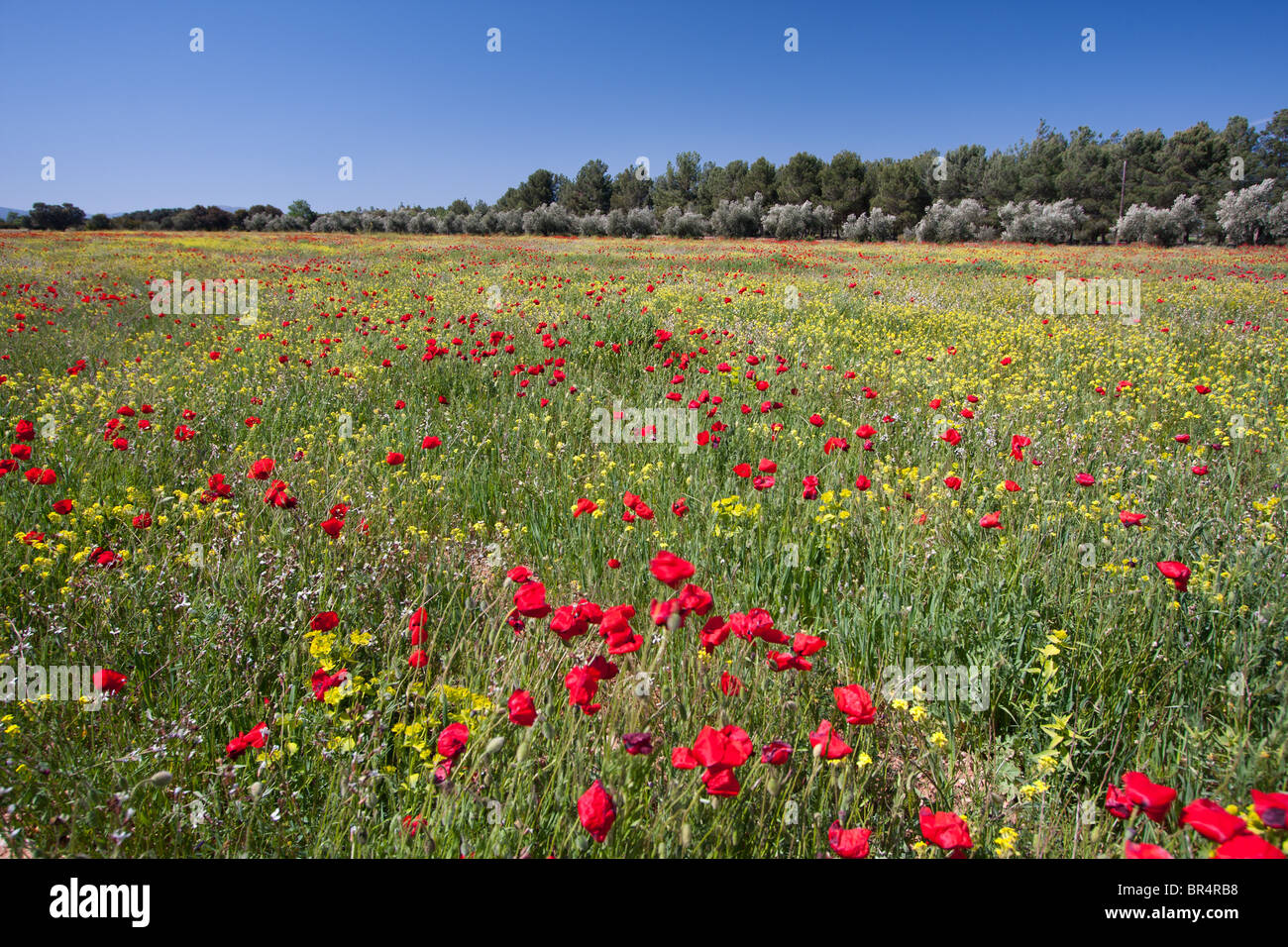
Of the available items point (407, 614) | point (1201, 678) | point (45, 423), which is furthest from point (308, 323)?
point (1201, 678)

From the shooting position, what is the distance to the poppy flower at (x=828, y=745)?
4.10ft

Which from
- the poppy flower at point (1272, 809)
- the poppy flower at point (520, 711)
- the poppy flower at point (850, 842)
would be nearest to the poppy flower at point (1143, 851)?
the poppy flower at point (1272, 809)

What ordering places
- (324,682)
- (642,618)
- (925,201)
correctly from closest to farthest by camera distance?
(324,682)
(642,618)
(925,201)

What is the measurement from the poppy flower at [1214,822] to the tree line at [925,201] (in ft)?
158

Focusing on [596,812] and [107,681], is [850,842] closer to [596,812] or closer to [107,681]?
[596,812]

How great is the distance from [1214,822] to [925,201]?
72.3 m

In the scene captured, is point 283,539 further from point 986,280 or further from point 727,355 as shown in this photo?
point 986,280

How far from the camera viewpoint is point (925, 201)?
6178cm

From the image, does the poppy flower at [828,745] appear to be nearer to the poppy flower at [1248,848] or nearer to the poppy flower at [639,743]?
the poppy flower at [639,743]

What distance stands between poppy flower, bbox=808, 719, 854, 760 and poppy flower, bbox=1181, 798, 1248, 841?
537mm

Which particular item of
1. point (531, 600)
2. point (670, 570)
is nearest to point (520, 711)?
point (531, 600)

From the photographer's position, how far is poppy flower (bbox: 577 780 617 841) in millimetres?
1080

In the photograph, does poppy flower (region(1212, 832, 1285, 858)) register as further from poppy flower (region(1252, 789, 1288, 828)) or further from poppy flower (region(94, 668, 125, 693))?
poppy flower (region(94, 668, 125, 693))

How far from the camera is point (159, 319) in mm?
9078
